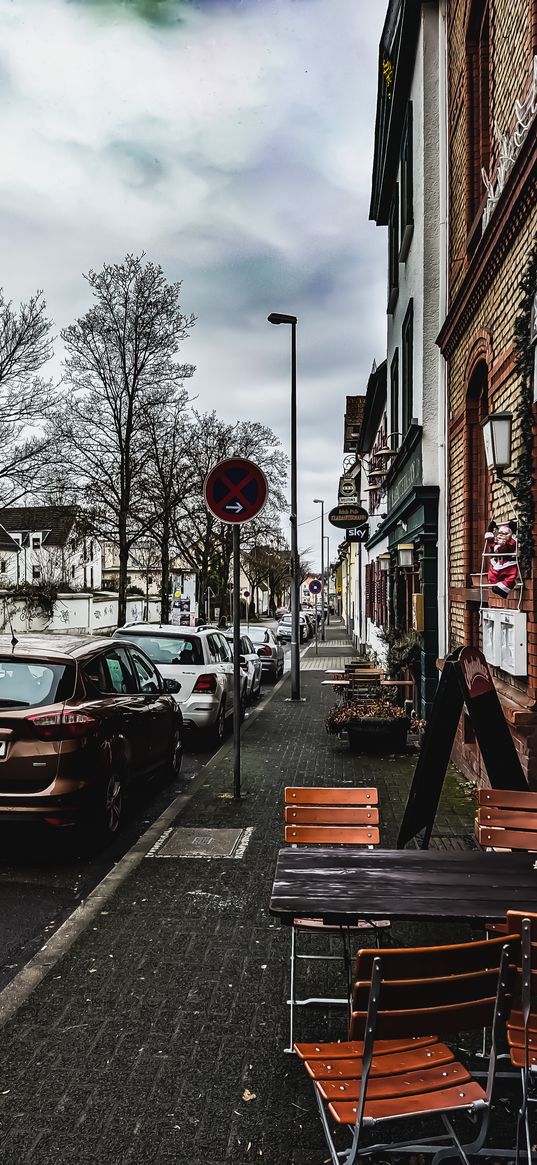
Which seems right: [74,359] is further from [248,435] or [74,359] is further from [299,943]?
[299,943]

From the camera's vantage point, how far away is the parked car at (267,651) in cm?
2284

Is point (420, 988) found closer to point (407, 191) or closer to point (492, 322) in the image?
point (492, 322)

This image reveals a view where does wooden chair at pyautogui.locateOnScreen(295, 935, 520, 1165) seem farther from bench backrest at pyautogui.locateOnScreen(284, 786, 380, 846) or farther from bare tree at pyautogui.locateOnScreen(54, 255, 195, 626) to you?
bare tree at pyautogui.locateOnScreen(54, 255, 195, 626)

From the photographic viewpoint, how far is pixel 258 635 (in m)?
24.7

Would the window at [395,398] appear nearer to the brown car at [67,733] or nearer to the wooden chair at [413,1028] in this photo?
the brown car at [67,733]

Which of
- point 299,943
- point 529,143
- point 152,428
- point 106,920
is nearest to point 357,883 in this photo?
point 299,943

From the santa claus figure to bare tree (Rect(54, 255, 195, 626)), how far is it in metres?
20.3

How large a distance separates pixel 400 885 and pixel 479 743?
172 centimetres

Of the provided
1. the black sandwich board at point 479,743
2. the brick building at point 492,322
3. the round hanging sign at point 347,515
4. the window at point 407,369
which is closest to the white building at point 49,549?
the round hanging sign at point 347,515

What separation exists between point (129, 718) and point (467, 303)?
219 inches

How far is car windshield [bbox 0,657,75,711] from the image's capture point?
6.20 metres

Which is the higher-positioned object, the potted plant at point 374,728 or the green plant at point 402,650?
the green plant at point 402,650

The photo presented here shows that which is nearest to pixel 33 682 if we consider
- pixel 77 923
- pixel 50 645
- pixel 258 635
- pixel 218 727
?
pixel 50 645

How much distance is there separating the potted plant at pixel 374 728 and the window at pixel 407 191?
732cm
